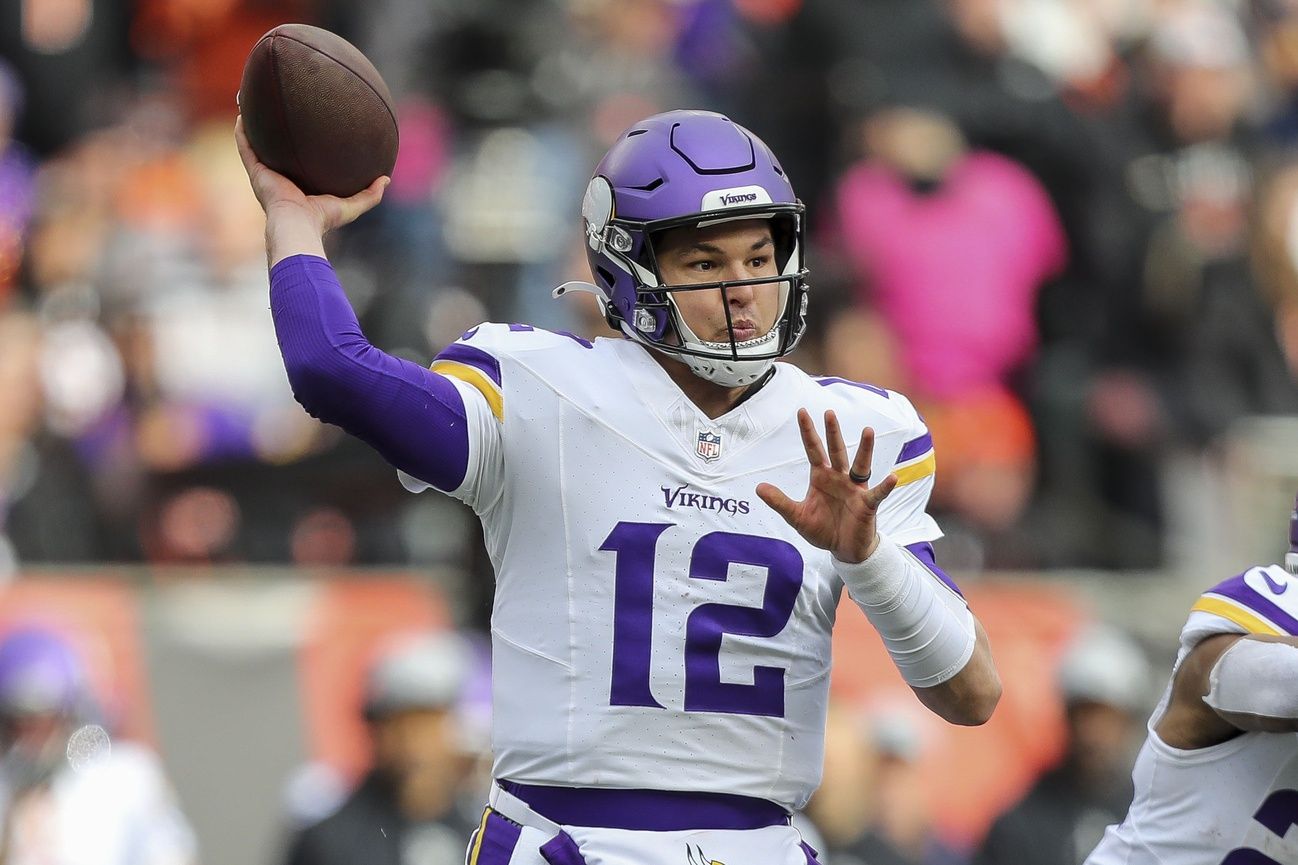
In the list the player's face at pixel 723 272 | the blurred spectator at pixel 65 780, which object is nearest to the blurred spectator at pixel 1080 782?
the blurred spectator at pixel 65 780

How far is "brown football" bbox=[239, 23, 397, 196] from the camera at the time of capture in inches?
149

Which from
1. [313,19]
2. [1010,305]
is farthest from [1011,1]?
[313,19]

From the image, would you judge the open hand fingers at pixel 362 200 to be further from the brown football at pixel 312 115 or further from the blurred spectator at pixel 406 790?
the blurred spectator at pixel 406 790

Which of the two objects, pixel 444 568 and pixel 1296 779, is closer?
pixel 1296 779

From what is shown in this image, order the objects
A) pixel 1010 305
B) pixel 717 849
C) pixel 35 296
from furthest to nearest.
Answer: pixel 1010 305, pixel 35 296, pixel 717 849

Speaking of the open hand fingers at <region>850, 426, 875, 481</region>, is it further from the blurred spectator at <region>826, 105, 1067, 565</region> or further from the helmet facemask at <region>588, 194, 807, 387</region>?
the blurred spectator at <region>826, 105, 1067, 565</region>

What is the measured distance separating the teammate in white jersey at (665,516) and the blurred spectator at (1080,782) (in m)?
3.73

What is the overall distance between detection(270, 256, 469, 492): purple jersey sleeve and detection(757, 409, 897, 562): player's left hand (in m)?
0.55

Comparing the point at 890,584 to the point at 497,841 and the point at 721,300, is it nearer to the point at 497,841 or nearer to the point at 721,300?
the point at 721,300

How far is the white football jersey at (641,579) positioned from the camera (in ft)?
12.0

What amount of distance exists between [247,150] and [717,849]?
149 centimetres

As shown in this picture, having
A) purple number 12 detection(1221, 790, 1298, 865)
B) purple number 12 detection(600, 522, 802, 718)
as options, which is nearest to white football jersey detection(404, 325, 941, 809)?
purple number 12 detection(600, 522, 802, 718)

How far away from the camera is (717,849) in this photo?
3656 mm

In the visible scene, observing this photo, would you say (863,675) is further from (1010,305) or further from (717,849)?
(717,849)
